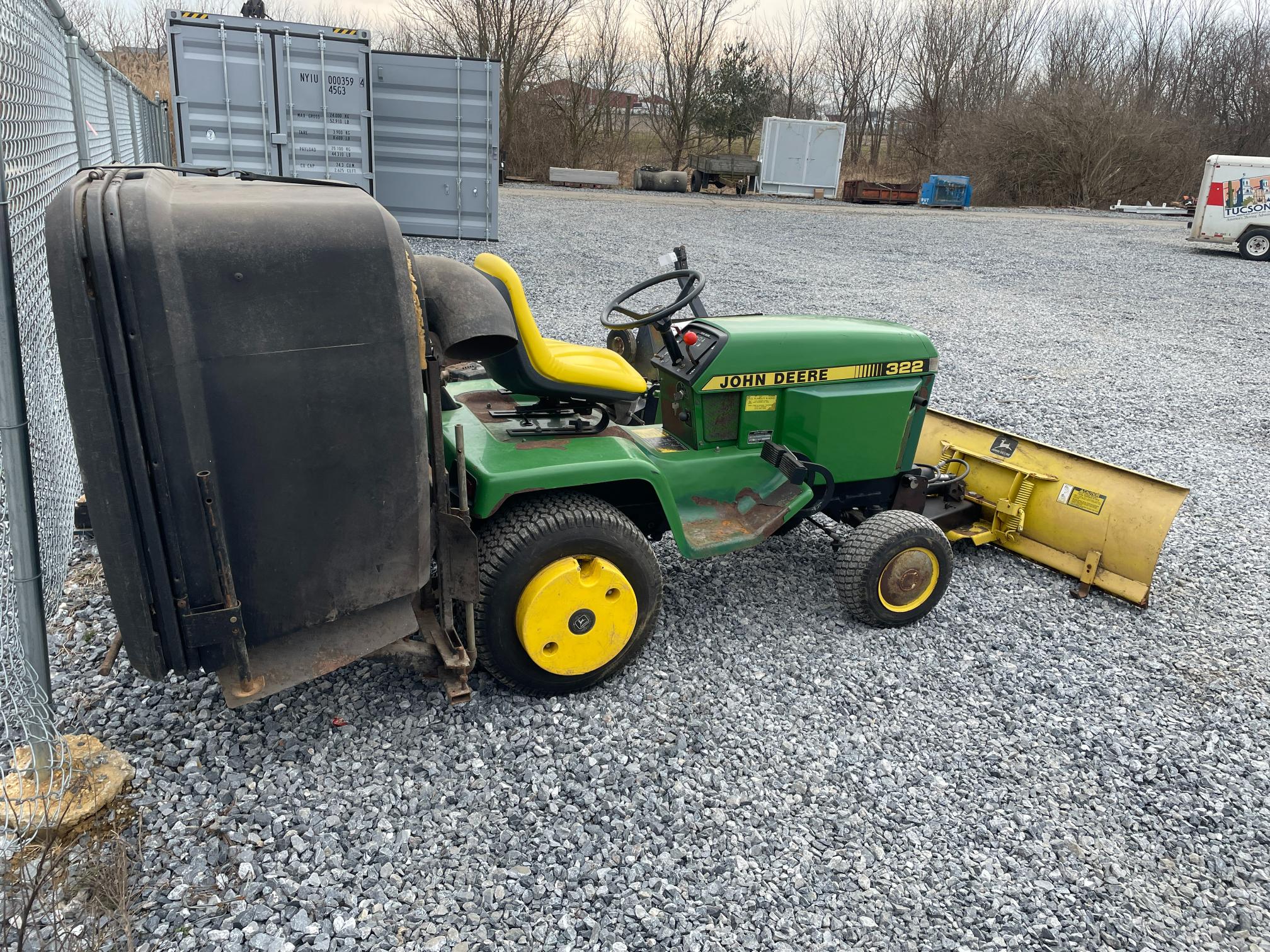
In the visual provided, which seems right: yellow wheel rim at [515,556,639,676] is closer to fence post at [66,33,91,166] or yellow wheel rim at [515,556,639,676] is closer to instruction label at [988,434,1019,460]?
instruction label at [988,434,1019,460]

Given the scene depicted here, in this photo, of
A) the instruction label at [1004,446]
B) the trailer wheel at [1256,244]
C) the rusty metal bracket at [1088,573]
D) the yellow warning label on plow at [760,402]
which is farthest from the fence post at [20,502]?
the trailer wheel at [1256,244]

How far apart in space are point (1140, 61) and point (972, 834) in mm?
41144

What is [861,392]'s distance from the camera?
3502mm

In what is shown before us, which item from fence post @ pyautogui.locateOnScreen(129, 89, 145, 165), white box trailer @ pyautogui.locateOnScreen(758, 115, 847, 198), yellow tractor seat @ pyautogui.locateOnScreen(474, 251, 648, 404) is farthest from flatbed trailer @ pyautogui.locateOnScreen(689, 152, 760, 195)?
yellow tractor seat @ pyautogui.locateOnScreen(474, 251, 648, 404)

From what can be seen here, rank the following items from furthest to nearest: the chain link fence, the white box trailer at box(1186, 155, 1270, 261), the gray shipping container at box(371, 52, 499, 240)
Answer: the white box trailer at box(1186, 155, 1270, 261) < the gray shipping container at box(371, 52, 499, 240) < the chain link fence

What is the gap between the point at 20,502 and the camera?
6.86ft

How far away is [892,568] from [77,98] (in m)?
4.46

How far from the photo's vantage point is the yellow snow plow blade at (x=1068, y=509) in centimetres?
373

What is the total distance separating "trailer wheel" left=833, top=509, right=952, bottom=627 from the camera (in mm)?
3314

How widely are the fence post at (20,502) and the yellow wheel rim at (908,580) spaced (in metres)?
2.70

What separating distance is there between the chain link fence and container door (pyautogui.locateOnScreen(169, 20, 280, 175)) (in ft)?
18.6

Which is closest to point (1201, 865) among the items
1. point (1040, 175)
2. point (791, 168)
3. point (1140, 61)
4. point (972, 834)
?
point (972, 834)

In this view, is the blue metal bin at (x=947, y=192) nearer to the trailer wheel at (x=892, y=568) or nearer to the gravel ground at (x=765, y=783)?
the gravel ground at (x=765, y=783)

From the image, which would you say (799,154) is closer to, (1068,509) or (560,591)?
(1068,509)
